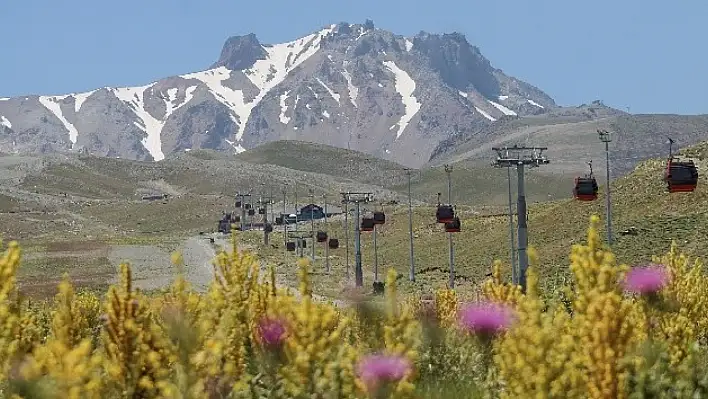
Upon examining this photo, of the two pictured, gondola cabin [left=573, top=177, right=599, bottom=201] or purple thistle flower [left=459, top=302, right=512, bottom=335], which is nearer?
purple thistle flower [left=459, top=302, right=512, bottom=335]

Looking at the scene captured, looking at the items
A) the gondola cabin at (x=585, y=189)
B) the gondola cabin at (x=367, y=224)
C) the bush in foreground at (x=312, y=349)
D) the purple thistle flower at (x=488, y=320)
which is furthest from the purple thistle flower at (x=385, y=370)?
the gondola cabin at (x=367, y=224)

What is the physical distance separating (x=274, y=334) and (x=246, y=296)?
1.70 m

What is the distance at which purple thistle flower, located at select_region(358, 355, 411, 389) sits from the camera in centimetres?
655

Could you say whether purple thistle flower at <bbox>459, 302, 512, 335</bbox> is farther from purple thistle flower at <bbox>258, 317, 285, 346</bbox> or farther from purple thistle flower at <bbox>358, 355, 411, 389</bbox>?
purple thistle flower at <bbox>358, 355, 411, 389</bbox>

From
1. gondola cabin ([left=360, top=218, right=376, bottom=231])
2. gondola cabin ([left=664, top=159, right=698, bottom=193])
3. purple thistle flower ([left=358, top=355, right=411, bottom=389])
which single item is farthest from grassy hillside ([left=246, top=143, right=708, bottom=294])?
purple thistle flower ([left=358, top=355, right=411, bottom=389])

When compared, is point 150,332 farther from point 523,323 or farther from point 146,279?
point 146,279

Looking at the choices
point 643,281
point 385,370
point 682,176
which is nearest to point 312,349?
point 385,370

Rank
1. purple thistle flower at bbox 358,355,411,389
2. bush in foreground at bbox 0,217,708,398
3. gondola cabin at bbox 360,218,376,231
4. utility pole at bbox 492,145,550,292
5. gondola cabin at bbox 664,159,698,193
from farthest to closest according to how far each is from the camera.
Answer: gondola cabin at bbox 360,218,376,231 < gondola cabin at bbox 664,159,698,193 < utility pole at bbox 492,145,550,292 < purple thistle flower at bbox 358,355,411,389 < bush in foreground at bbox 0,217,708,398

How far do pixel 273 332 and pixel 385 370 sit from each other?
5.41ft

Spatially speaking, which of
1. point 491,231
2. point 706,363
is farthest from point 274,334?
point 491,231

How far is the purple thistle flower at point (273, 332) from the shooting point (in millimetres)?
7920

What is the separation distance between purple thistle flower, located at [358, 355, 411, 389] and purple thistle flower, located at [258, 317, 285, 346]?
1.22 metres

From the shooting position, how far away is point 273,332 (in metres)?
8.03

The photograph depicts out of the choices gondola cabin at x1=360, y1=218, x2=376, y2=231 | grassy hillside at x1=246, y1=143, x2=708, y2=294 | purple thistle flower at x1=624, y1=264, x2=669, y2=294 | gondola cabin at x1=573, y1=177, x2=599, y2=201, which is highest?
gondola cabin at x1=573, y1=177, x2=599, y2=201
